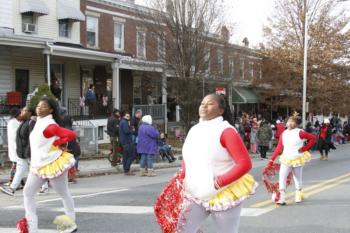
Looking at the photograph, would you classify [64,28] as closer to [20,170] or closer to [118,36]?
[118,36]

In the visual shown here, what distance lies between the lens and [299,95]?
34.6 meters

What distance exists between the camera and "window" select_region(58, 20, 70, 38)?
25152mm

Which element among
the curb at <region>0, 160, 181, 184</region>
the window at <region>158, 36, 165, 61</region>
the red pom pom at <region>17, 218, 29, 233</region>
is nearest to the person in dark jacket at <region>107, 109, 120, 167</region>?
the curb at <region>0, 160, 181, 184</region>

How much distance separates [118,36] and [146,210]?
2139 cm

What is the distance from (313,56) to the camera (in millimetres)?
32969

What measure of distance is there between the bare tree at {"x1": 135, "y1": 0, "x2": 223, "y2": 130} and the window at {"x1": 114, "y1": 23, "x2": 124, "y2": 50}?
5.72m

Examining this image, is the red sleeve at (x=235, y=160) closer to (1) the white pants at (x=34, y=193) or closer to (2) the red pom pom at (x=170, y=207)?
(2) the red pom pom at (x=170, y=207)

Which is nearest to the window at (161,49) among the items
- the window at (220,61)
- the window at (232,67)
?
the window at (220,61)

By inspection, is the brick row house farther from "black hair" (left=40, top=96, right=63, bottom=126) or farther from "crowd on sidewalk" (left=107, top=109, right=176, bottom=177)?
"black hair" (left=40, top=96, right=63, bottom=126)

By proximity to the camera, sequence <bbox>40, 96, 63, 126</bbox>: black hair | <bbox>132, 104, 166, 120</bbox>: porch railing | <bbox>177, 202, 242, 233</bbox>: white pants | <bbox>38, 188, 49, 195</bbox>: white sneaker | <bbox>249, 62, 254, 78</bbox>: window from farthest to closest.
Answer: <bbox>249, 62, 254, 78</bbox>: window, <bbox>132, 104, 166, 120</bbox>: porch railing, <bbox>38, 188, 49, 195</bbox>: white sneaker, <bbox>40, 96, 63, 126</bbox>: black hair, <bbox>177, 202, 242, 233</bbox>: white pants

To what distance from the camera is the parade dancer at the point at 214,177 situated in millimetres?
4047

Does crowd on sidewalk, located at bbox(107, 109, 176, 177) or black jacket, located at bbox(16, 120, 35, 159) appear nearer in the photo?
black jacket, located at bbox(16, 120, 35, 159)

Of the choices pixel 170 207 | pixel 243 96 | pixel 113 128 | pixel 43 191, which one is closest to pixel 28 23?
pixel 113 128

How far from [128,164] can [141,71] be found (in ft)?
40.6
